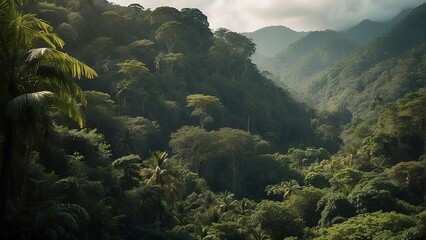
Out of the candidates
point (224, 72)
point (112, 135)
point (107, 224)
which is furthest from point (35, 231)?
point (224, 72)

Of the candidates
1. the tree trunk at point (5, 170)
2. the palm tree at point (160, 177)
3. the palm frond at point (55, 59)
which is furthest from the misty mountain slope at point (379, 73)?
the tree trunk at point (5, 170)

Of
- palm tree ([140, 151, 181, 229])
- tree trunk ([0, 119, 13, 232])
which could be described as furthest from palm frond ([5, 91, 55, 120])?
palm tree ([140, 151, 181, 229])

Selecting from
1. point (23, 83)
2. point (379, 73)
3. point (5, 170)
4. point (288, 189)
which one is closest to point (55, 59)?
point (23, 83)

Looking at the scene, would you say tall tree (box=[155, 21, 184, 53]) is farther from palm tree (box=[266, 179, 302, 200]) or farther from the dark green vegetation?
palm tree (box=[266, 179, 302, 200])

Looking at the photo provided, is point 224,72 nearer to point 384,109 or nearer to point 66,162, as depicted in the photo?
point 384,109

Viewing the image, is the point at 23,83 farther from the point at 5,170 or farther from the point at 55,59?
the point at 5,170

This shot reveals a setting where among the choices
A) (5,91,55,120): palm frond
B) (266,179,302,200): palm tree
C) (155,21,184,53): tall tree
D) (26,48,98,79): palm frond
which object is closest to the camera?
(5,91,55,120): palm frond
